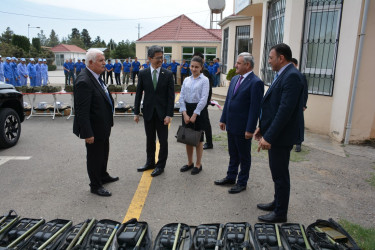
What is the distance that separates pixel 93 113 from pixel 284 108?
2.34 m

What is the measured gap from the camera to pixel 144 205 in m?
3.72

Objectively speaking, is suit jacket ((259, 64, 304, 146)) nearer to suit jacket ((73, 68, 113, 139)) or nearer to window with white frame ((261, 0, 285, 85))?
suit jacket ((73, 68, 113, 139))

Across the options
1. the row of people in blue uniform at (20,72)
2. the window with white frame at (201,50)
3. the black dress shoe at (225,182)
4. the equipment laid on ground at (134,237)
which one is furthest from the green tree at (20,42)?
the equipment laid on ground at (134,237)

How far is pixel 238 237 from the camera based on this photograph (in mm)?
2840

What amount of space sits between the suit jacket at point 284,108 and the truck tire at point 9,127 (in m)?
5.28

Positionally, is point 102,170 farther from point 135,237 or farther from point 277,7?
point 277,7

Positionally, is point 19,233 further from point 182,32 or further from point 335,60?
point 182,32

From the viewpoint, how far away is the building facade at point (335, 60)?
20.5ft

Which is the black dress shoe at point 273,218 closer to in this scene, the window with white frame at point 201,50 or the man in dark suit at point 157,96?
the man in dark suit at point 157,96

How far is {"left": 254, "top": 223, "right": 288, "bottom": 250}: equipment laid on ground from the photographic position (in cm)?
275

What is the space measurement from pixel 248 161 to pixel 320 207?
3.50ft

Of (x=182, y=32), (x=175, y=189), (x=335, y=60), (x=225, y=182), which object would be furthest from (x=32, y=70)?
(x=225, y=182)

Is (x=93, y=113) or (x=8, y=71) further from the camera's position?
(x=8, y=71)

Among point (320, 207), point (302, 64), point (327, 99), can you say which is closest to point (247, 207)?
point (320, 207)
